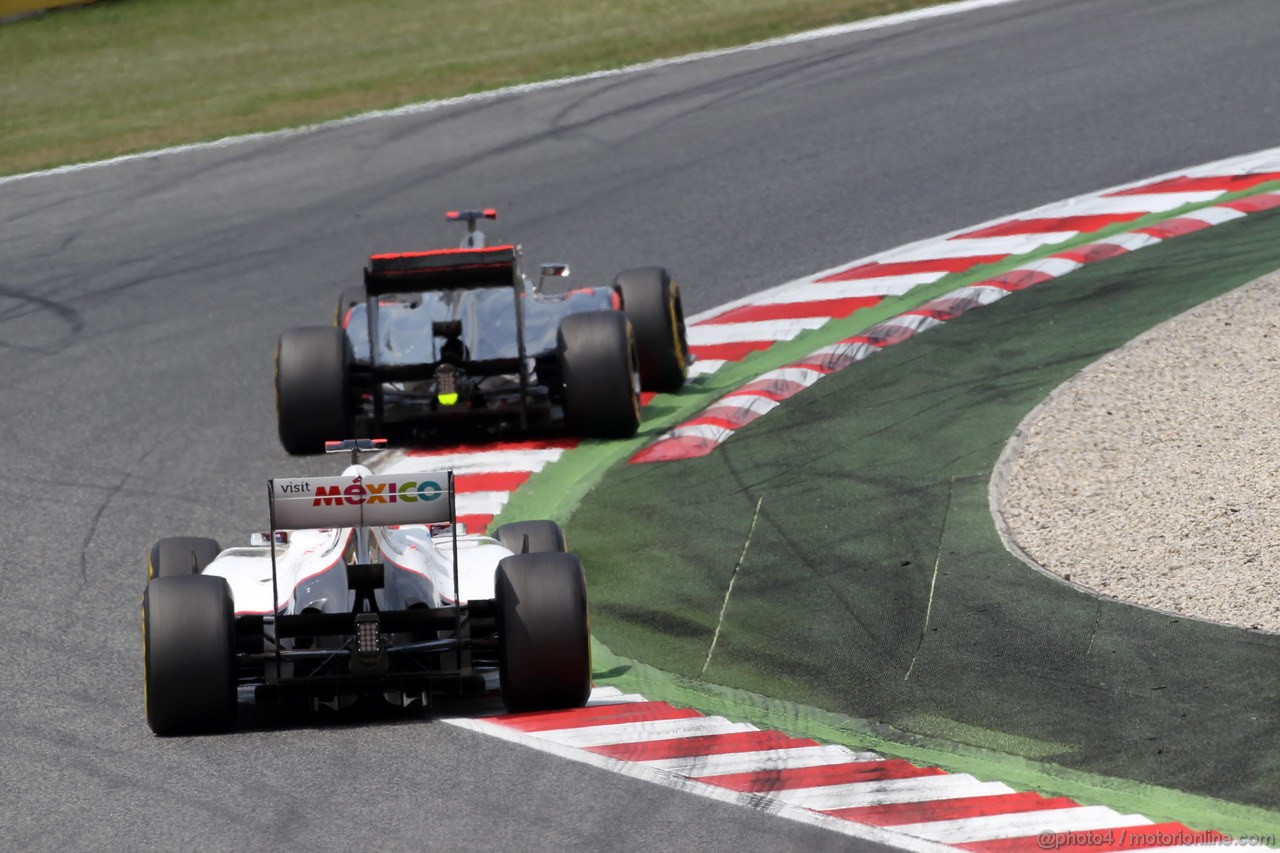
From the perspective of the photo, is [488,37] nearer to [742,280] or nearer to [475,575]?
[742,280]

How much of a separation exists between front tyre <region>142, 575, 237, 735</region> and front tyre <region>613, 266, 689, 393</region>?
6397 millimetres

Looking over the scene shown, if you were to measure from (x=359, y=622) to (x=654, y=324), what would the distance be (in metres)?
6.42

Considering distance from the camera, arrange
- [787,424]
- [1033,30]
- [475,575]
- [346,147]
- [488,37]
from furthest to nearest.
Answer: [488,37], [1033,30], [346,147], [787,424], [475,575]

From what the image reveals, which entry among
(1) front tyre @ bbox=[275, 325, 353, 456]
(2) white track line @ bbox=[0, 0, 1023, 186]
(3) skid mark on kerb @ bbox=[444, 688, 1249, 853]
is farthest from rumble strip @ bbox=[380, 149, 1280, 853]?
(2) white track line @ bbox=[0, 0, 1023, 186]

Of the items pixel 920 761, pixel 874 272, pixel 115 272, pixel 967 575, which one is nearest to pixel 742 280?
pixel 874 272

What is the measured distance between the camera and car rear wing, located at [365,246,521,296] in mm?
14828

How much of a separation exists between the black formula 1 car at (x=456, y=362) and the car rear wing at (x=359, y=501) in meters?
4.63

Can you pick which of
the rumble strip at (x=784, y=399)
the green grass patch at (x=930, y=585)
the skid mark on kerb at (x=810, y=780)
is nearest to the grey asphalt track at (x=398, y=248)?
the skid mark on kerb at (x=810, y=780)

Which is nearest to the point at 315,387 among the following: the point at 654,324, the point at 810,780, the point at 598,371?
the point at 598,371

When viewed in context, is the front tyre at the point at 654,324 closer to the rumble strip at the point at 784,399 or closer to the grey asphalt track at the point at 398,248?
the rumble strip at the point at 784,399

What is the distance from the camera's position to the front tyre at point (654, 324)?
52.2ft

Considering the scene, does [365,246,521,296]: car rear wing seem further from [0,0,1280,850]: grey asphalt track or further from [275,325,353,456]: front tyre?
[0,0,1280,850]: grey asphalt track

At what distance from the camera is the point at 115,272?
64.5ft

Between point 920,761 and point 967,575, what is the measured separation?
90.9 inches
